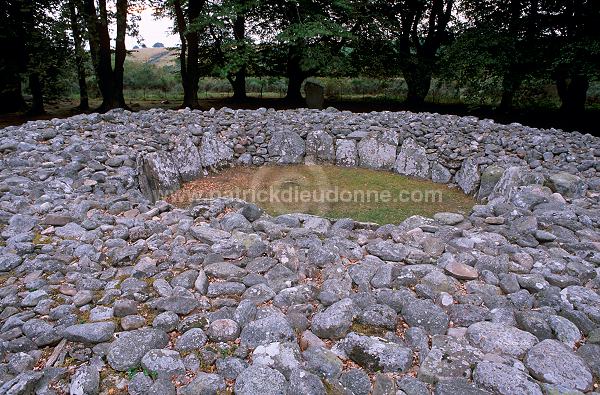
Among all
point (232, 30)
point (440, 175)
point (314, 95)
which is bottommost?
point (440, 175)

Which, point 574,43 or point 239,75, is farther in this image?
point 239,75

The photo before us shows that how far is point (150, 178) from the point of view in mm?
7609

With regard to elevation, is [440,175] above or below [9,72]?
below

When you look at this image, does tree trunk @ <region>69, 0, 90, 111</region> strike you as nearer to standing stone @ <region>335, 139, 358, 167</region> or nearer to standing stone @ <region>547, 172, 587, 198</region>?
standing stone @ <region>335, 139, 358, 167</region>

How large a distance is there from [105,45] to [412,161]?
10.8m

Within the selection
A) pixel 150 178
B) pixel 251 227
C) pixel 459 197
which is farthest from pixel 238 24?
pixel 251 227

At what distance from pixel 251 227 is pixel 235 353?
1778mm

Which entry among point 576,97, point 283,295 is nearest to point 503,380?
point 283,295

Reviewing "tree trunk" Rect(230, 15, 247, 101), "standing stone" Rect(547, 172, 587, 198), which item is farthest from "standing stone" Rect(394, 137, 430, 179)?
"tree trunk" Rect(230, 15, 247, 101)

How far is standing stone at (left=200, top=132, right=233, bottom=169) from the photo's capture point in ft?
29.9

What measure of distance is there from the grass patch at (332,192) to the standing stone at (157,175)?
0.69 feet

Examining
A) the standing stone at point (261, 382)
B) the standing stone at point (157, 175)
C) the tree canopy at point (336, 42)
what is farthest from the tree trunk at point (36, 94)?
the standing stone at point (261, 382)

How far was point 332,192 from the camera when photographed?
26.1ft

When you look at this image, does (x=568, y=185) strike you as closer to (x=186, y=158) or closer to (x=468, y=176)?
(x=468, y=176)
